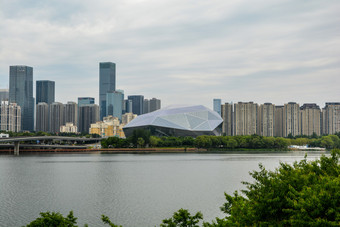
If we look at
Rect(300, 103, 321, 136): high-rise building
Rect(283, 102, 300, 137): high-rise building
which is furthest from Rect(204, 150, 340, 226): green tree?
Rect(300, 103, 321, 136): high-rise building

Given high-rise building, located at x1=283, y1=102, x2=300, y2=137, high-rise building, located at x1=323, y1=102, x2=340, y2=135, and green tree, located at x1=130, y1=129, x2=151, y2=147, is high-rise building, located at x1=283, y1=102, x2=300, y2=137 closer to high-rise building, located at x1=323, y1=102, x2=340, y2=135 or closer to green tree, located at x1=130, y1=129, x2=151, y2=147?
high-rise building, located at x1=323, y1=102, x2=340, y2=135

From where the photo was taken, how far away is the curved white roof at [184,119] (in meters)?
127

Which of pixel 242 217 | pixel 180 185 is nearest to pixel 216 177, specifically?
pixel 180 185

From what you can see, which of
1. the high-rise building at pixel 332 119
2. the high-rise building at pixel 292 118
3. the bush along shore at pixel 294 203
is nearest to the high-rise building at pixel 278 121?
the high-rise building at pixel 292 118

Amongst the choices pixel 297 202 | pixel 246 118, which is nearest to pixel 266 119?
pixel 246 118

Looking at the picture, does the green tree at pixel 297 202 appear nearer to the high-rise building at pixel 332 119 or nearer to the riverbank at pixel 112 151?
the riverbank at pixel 112 151

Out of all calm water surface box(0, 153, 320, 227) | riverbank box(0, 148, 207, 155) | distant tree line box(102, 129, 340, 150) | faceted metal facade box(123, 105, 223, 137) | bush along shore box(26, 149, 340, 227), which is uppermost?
faceted metal facade box(123, 105, 223, 137)

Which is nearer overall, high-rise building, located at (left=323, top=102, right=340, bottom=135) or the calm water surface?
the calm water surface

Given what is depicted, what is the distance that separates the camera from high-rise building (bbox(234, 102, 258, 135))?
170875mm

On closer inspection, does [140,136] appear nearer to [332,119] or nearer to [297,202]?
[297,202]

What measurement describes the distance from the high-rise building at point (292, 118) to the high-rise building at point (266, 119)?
538cm

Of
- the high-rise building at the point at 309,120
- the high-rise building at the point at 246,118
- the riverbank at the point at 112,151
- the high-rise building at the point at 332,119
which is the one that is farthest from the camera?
the high-rise building at the point at 332,119

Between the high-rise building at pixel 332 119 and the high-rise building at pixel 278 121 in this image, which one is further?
the high-rise building at pixel 332 119

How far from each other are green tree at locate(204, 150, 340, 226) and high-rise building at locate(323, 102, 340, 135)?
172 metres
